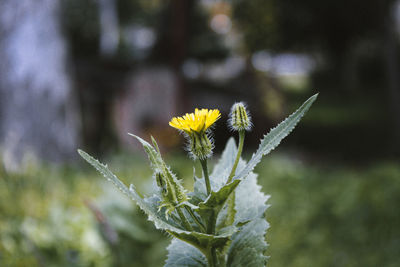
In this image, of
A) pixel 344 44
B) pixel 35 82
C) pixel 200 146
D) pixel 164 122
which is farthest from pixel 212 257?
pixel 344 44

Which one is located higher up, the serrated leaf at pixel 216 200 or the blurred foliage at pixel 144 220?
the blurred foliage at pixel 144 220

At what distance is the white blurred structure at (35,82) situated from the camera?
4.07 meters

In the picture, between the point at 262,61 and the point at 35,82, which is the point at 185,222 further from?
the point at 262,61

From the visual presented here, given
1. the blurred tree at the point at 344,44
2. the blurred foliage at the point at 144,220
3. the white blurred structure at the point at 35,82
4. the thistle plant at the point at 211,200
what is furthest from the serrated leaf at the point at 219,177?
the blurred tree at the point at 344,44

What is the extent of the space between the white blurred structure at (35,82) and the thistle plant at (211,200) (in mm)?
3661

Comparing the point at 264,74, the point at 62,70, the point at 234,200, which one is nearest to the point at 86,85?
the point at 264,74

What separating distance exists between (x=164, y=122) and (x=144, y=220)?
559 centimetres

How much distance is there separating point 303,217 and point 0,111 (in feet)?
10.6

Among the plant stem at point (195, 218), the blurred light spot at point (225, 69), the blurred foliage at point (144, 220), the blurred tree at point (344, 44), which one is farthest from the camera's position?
the blurred light spot at point (225, 69)

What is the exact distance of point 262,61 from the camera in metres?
8.29

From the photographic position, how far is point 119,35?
11461 millimetres

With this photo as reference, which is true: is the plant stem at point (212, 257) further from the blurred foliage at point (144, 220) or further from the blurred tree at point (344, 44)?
the blurred tree at point (344, 44)

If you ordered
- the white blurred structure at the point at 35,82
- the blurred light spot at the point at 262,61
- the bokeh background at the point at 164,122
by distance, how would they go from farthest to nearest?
1. the blurred light spot at the point at 262,61
2. the white blurred structure at the point at 35,82
3. the bokeh background at the point at 164,122

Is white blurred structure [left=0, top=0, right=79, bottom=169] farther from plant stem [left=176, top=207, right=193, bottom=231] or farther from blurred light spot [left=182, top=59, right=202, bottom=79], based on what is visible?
plant stem [left=176, top=207, right=193, bottom=231]
